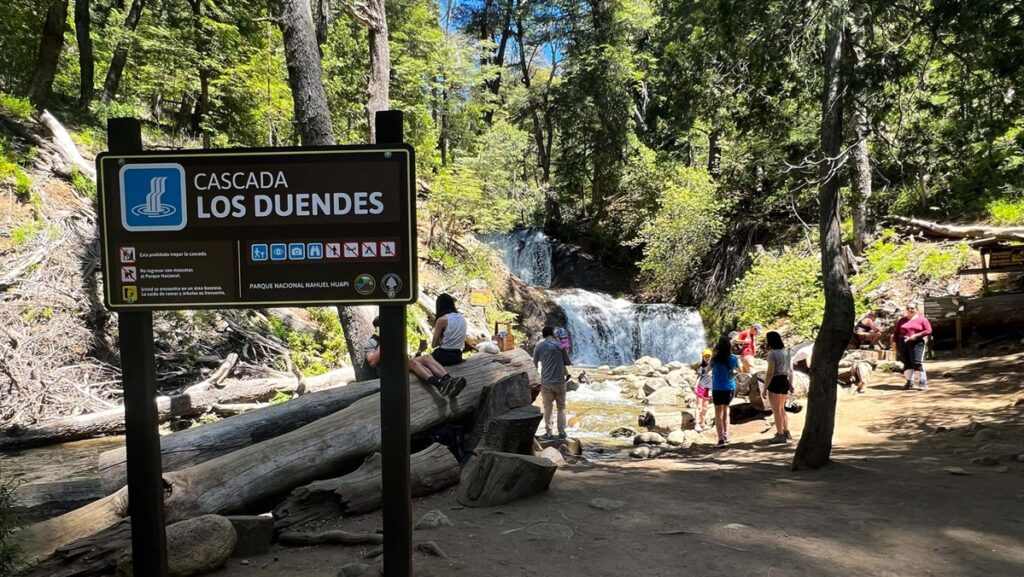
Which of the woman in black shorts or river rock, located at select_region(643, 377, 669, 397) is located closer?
the woman in black shorts

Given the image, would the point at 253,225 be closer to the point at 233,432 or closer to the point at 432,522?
the point at 432,522

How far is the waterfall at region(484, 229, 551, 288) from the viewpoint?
27.2m

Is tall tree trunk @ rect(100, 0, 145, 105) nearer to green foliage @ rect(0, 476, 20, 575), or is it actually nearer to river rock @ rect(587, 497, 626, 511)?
green foliage @ rect(0, 476, 20, 575)

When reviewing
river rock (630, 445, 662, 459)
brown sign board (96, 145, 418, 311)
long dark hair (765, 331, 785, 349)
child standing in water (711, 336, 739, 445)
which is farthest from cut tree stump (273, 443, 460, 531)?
long dark hair (765, 331, 785, 349)

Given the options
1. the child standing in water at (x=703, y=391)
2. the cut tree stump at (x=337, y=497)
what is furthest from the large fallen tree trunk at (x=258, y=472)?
the child standing in water at (x=703, y=391)

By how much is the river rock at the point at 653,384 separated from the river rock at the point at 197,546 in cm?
1226

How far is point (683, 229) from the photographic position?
22.0 metres

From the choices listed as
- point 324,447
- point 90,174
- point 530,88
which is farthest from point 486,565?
point 530,88

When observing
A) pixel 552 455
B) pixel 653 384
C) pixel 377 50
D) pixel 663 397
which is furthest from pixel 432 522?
pixel 653 384

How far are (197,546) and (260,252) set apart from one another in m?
2.03

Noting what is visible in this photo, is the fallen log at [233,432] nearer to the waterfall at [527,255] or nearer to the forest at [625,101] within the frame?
the forest at [625,101]

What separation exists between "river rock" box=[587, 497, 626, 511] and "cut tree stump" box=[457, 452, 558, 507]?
1.51 feet

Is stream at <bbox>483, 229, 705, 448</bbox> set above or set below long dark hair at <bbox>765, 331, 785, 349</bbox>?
Answer: below

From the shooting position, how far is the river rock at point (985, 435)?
7432 millimetres
